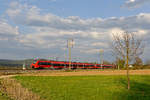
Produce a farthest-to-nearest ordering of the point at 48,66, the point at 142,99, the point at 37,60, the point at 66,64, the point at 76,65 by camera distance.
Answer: the point at 76,65, the point at 66,64, the point at 48,66, the point at 37,60, the point at 142,99

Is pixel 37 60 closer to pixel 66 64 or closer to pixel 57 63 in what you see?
pixel 57 63

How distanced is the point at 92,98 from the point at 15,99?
511 centimetres

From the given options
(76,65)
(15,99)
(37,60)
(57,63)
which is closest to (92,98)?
(15,99)

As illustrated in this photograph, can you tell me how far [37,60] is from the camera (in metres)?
58.6

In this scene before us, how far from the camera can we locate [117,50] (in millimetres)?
17219

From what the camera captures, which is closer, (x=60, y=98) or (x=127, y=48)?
(x=60, y=98)

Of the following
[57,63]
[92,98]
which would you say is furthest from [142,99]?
[57,63]

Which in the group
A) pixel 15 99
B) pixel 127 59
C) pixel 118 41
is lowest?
pixel 15 99

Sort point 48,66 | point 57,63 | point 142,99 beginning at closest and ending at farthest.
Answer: point 142,99, point 48,66, point 57,63

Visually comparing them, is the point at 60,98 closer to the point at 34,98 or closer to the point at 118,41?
the point at 34,98

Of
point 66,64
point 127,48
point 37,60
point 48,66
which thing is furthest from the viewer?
point 66,64

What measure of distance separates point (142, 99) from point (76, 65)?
67.8 meters

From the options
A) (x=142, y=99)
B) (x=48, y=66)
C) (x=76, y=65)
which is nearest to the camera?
(x=142, y=99)

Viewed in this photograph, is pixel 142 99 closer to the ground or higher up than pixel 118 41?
closer to the ground
